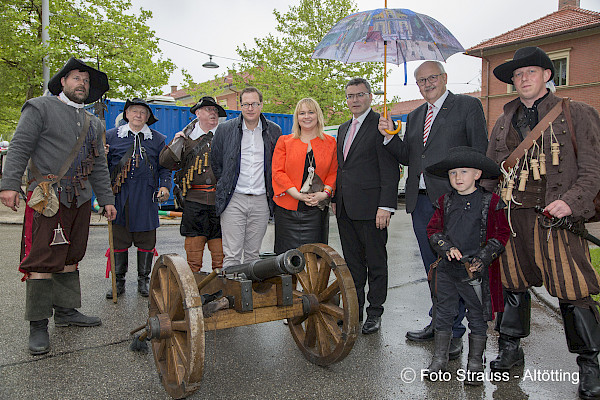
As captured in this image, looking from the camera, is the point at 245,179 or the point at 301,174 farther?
the point at 245,179

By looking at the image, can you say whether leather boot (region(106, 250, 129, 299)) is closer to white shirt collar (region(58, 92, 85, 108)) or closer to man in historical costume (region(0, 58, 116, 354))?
man in historical costume (region(0, 58, 116, 354))

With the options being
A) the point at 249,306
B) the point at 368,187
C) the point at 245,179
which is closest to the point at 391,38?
the point at 368,187

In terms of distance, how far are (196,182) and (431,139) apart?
234 centimetres

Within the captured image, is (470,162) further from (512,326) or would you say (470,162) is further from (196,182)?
(196,182)

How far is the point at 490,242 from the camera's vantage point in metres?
3.21

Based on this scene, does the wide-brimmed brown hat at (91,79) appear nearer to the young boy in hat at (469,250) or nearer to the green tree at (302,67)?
the young boy in hat at (469,250)

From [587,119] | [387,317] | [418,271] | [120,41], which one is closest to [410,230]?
[418,271]

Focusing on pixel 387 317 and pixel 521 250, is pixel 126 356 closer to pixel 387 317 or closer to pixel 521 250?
pixel 387 317

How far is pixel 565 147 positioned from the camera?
3.12 meters

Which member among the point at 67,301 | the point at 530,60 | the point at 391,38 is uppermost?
the point at 391,38

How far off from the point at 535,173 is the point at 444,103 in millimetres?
1031

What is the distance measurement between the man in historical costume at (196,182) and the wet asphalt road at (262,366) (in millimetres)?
894

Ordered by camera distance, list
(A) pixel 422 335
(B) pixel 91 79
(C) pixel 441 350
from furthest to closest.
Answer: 1. (B) pixel 91 79
2. (A) pixel 422 335
3. (C) pixel 441 350

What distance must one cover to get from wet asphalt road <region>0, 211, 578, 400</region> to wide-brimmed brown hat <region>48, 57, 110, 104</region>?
2082mm
